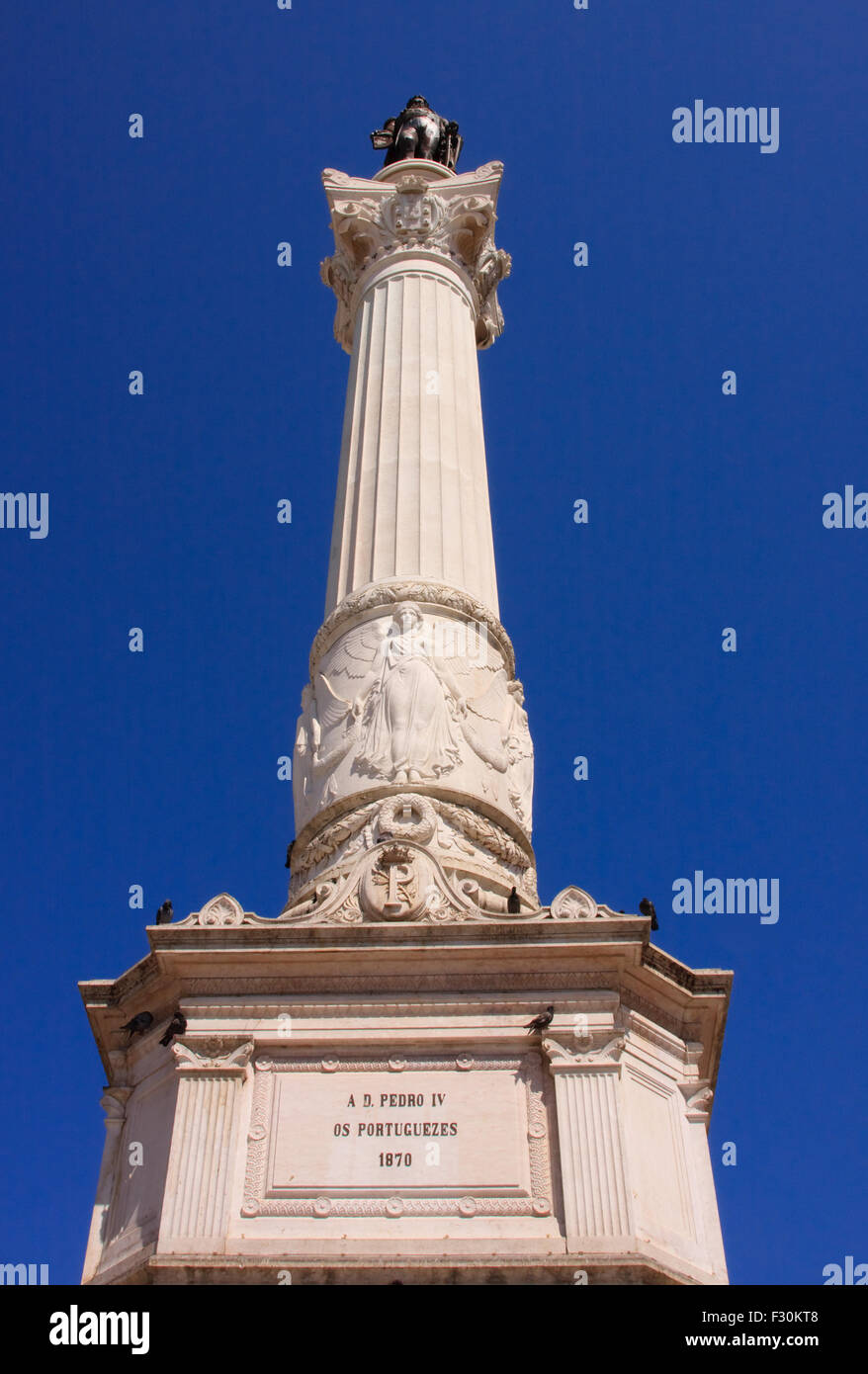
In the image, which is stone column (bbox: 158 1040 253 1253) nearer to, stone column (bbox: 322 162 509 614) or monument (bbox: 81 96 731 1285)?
monument (bbox: 81 96 731 1285)

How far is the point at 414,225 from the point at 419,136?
459 centimetres

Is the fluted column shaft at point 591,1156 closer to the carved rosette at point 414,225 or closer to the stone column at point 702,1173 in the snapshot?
the stone column at point 702,1173

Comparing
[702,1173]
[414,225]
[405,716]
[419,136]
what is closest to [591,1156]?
[702,1173]

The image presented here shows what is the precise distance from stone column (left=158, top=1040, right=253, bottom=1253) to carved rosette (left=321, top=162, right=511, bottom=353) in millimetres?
17200

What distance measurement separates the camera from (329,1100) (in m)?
14.9

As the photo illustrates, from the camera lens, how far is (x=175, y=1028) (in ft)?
50.4

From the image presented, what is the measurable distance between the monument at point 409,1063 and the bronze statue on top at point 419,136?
15357 millimetres

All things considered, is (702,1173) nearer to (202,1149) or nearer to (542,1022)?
(542,1022)

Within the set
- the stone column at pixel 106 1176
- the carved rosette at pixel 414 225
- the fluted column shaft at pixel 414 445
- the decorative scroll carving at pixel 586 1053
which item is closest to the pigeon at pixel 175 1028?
the stone column at pixel 106 1176

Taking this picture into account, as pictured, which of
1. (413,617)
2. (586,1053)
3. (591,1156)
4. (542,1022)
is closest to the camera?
(591,1156)

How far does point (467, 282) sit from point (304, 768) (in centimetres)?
1192

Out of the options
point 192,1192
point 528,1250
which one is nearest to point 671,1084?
point 528,1250

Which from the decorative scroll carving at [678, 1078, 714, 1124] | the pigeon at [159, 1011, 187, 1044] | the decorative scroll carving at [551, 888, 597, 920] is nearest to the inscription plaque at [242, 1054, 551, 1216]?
the pigeon at [159, 1011, 187, 1044]
